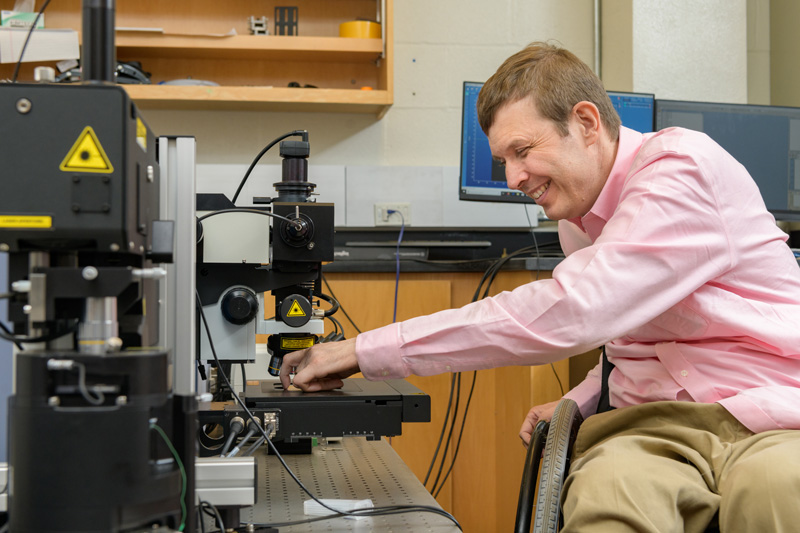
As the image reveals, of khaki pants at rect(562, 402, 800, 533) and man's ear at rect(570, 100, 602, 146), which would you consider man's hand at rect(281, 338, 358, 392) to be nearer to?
khaki pants at rect(562, 402, 800, 533)

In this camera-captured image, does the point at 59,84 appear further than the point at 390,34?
No

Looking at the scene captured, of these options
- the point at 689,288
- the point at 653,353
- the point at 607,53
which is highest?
the point at 607,53

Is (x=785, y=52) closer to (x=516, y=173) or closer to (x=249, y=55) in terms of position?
(x=249, y=55)

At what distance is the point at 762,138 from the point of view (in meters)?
2.42

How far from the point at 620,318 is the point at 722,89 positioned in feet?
7.22

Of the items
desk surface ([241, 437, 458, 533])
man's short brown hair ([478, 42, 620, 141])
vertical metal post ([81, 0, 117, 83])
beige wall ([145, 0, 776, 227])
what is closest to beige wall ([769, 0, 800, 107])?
beige wall ([145, 0, 776, 227])

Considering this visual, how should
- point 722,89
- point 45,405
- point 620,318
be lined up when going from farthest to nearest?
point 722,89, point 620,318, point 45,405

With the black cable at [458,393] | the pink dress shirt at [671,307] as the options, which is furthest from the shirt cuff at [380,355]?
the black cable at [458,393]

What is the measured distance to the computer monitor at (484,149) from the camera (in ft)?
7.58

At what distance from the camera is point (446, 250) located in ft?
8.66

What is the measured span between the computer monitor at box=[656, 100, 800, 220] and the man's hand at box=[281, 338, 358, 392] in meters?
1.75

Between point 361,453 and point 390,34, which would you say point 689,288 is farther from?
point 390,34

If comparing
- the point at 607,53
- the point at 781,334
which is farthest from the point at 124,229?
the point at 607,53

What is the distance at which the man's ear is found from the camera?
3.96ft
